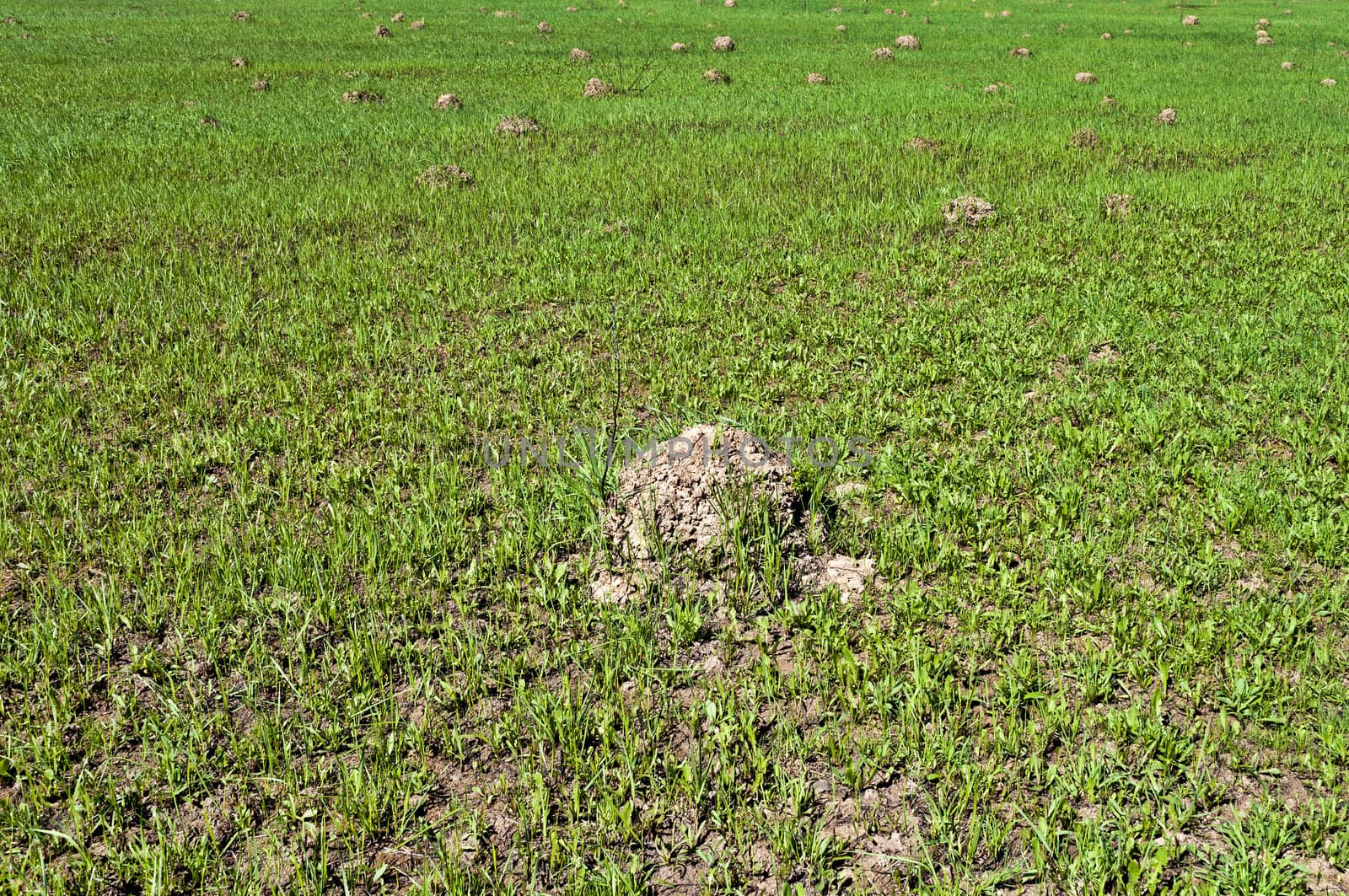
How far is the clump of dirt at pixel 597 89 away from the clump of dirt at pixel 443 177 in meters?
6.32

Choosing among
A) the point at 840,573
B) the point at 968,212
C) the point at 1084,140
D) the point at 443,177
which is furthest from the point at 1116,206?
the point at 443,177

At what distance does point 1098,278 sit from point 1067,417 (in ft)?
9.29

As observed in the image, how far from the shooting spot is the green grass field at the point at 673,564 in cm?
282

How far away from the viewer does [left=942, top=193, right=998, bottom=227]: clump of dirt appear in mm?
9227

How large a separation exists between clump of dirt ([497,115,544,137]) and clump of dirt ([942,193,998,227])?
22.1 ft

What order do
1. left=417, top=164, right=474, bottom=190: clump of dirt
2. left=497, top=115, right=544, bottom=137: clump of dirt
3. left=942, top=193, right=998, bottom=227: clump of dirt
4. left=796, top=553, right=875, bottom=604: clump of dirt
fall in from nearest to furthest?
left=796, top=553, right=875, bottom=604: clump of dirt < left=942, top=193, right=998, bottom=227: clump of dirt < left=417, top=164, right=474, bottom=190: clump of dirt < left=497, top=115, right=544, bottom=137: clump of dirt

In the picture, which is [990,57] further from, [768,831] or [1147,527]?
[768,831]

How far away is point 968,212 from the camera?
932cm

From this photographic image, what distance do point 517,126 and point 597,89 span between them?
385 cm

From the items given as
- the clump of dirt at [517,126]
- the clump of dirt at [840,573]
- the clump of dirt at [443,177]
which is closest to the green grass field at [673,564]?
the clump of dirt at [840,573]

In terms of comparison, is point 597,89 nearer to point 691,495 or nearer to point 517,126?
point 517,126

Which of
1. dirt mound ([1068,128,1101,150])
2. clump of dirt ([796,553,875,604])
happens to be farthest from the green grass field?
dirt mound ([1068,128,1101,150])

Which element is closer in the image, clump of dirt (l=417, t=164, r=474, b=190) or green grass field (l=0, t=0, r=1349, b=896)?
green grass field (l=0, t=0, r=1349, b=896)

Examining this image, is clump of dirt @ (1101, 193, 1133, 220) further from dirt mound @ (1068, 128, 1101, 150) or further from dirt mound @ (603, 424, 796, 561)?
dirt mound @ (603, 424, 796, 561)
